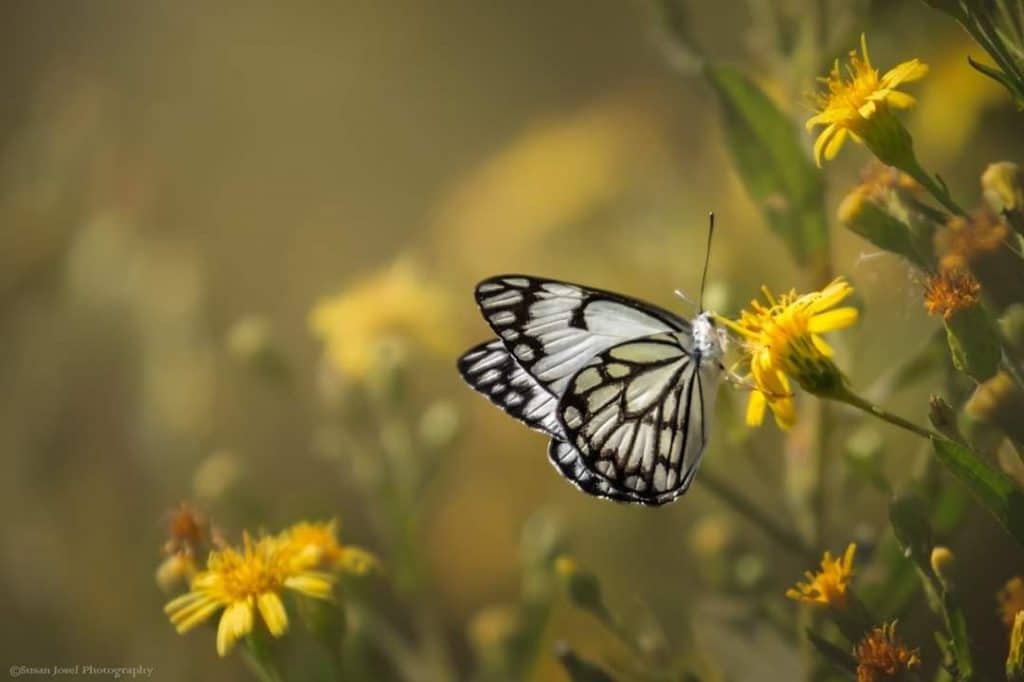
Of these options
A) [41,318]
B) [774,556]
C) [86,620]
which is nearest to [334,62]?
[41,318]

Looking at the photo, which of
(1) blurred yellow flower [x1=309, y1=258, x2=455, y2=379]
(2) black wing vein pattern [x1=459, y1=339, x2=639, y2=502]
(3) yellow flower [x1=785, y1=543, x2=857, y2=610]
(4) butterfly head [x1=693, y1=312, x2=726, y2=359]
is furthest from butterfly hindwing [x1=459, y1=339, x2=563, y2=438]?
(1) blurred yellow flower [x1=309, y1=258, x2=455, y2=379]

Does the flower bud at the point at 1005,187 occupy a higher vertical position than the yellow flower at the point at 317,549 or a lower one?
lower

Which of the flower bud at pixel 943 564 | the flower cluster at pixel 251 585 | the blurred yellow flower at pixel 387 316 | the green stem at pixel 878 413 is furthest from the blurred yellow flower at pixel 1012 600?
the blurred yellow flower at pixel 387 316

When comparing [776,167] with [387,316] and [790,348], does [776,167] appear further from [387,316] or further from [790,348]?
[387,316]

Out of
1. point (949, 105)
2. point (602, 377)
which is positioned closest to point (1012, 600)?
point (602, 377)

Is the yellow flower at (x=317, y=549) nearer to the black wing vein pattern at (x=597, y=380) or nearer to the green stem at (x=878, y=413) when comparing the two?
the black wing vein pattern at (x=597, y=380)

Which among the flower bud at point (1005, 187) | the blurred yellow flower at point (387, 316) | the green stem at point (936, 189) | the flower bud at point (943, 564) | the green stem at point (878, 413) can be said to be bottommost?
the flower bud at point (943, 564)
